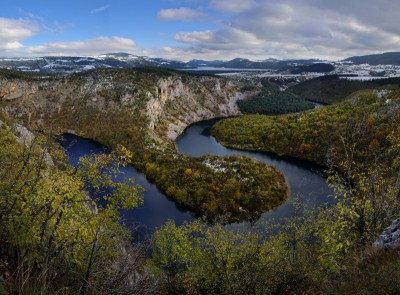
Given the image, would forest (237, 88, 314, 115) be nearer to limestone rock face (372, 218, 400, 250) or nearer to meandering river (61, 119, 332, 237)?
meandering river (61, 119, 332, 237)

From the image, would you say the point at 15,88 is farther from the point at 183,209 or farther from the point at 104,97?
the point at 183,209

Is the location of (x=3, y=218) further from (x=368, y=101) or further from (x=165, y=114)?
(x=165, y=114)

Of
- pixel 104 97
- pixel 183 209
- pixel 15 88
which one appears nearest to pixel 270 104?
pixel 104 97

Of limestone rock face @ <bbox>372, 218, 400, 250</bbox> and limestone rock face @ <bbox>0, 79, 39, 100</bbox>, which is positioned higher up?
limestone rock face @ <bbox>0, 79, 39, 100</bbox>

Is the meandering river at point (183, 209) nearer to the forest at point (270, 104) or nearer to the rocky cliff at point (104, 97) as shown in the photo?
the rocky cliff at point (104, 97)

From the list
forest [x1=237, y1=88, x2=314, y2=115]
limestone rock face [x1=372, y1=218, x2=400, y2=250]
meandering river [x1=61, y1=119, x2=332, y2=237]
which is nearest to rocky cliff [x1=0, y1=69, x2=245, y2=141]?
meandering river [x1=61, y1=119, x2=332, y2=237]

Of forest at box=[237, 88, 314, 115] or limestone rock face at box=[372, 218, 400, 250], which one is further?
forest at box=[237, 88, 314, 115]

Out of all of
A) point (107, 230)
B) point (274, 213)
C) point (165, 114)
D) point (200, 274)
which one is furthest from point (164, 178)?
point (165, 114)
